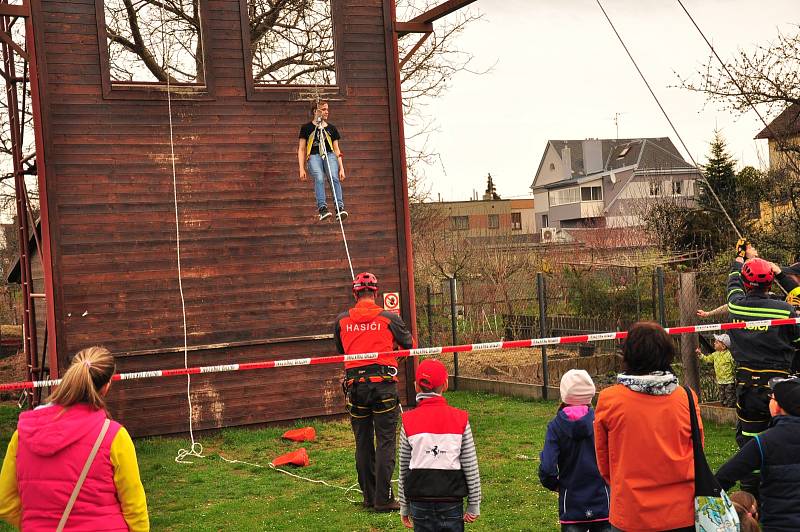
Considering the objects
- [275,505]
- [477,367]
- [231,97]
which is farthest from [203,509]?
[477,367]

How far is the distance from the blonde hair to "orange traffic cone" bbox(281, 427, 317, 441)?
337 inches

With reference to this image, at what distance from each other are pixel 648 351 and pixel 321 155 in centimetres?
853

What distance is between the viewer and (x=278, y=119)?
45.6 feet

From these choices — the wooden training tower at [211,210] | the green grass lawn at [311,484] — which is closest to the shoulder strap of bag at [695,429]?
the green grass lawn at [311,484]

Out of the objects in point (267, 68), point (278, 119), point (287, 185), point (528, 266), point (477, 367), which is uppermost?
point (267, 68)

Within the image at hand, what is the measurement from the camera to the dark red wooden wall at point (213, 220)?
1280cm

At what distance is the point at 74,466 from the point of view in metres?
4.05

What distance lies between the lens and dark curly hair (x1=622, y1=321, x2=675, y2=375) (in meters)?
4.48

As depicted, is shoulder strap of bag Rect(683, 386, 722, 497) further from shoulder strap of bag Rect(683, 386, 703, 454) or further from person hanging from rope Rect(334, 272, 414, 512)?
person hanging from rope Rect(334, 272, 414, 512)

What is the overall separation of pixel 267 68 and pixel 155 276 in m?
5.88

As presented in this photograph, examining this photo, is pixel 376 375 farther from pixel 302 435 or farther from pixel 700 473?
pixel 302 435

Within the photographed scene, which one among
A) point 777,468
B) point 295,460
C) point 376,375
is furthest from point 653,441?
point 295,460

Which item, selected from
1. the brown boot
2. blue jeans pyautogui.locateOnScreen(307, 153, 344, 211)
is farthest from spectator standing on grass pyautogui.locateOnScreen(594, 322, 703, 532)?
blue jeans pyautogui.locateOnScreen(307, 153, 344, 211)

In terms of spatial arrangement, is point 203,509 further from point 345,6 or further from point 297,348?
point 345,6
